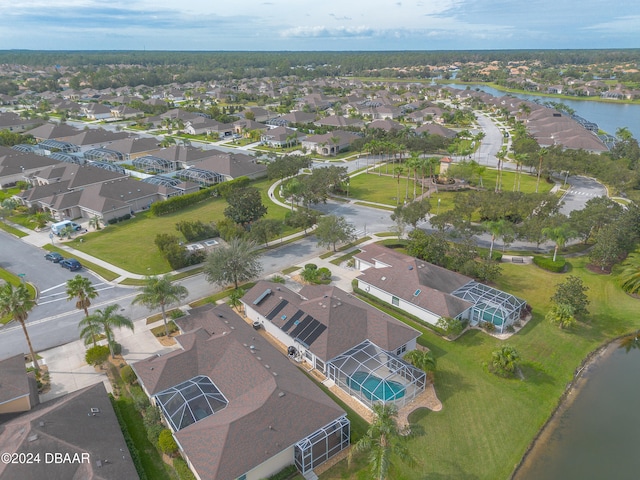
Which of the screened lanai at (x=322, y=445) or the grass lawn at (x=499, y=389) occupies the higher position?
the screened lanai at (x=322, y=445)

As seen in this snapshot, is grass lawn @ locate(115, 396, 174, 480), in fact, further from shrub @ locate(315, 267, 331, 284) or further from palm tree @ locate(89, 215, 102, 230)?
palm tree @ locate(89, 215, 102, 230)

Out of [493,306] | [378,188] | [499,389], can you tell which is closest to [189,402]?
[499,389]

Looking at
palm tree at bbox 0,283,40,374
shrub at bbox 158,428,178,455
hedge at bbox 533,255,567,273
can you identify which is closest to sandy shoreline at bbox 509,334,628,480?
hedge at bbox 533,255,567,273

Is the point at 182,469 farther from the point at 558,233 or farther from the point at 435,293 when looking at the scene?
the point at 558,233

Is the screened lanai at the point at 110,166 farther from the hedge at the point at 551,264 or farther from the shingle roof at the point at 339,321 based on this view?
the hedge at the point at 551,264

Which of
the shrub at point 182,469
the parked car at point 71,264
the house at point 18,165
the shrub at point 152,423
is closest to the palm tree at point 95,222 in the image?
the parked car at point 71,264

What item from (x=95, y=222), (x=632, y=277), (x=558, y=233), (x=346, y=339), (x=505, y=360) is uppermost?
(x=558, y=233)

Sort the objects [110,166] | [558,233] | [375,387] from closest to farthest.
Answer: [375,387] → [558,233] → [110,166]
